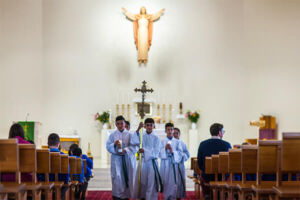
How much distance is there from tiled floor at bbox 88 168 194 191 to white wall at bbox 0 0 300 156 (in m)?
3.44

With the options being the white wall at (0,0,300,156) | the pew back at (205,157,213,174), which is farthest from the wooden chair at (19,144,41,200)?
the white wall at (0,0,300,156)

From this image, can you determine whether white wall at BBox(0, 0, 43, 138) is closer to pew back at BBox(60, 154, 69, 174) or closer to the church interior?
the church interior

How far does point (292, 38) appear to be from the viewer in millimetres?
12164

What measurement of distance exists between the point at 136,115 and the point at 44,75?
3.43 meters

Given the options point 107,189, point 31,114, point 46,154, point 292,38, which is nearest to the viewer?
point 46,154

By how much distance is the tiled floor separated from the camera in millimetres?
10102

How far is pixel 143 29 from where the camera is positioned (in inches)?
595

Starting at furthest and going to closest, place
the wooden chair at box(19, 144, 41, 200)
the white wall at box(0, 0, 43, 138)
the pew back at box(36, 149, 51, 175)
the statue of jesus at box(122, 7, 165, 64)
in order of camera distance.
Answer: the statue of jesus at box(122, 7, 165, 64) → the white wall at box(0, 0, 43, 138) → the pew back at box(36, 149, 51, 175) → the wooden chair at box(19, 144, 41, 200)

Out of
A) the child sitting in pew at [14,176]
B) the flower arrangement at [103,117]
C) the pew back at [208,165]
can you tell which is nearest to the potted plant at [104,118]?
the flower arrangement at [103,117]

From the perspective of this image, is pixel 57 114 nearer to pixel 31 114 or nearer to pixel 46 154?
pixel 31 114

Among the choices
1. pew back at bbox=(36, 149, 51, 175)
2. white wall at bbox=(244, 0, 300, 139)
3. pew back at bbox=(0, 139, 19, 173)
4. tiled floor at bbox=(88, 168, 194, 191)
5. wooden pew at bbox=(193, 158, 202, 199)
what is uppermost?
white wall at bbox=(244, 0, 300, 139)

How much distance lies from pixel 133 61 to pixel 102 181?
18.9ft

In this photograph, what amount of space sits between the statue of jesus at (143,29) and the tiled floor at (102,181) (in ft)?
15.6

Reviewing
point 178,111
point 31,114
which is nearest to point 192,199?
point 178,111
